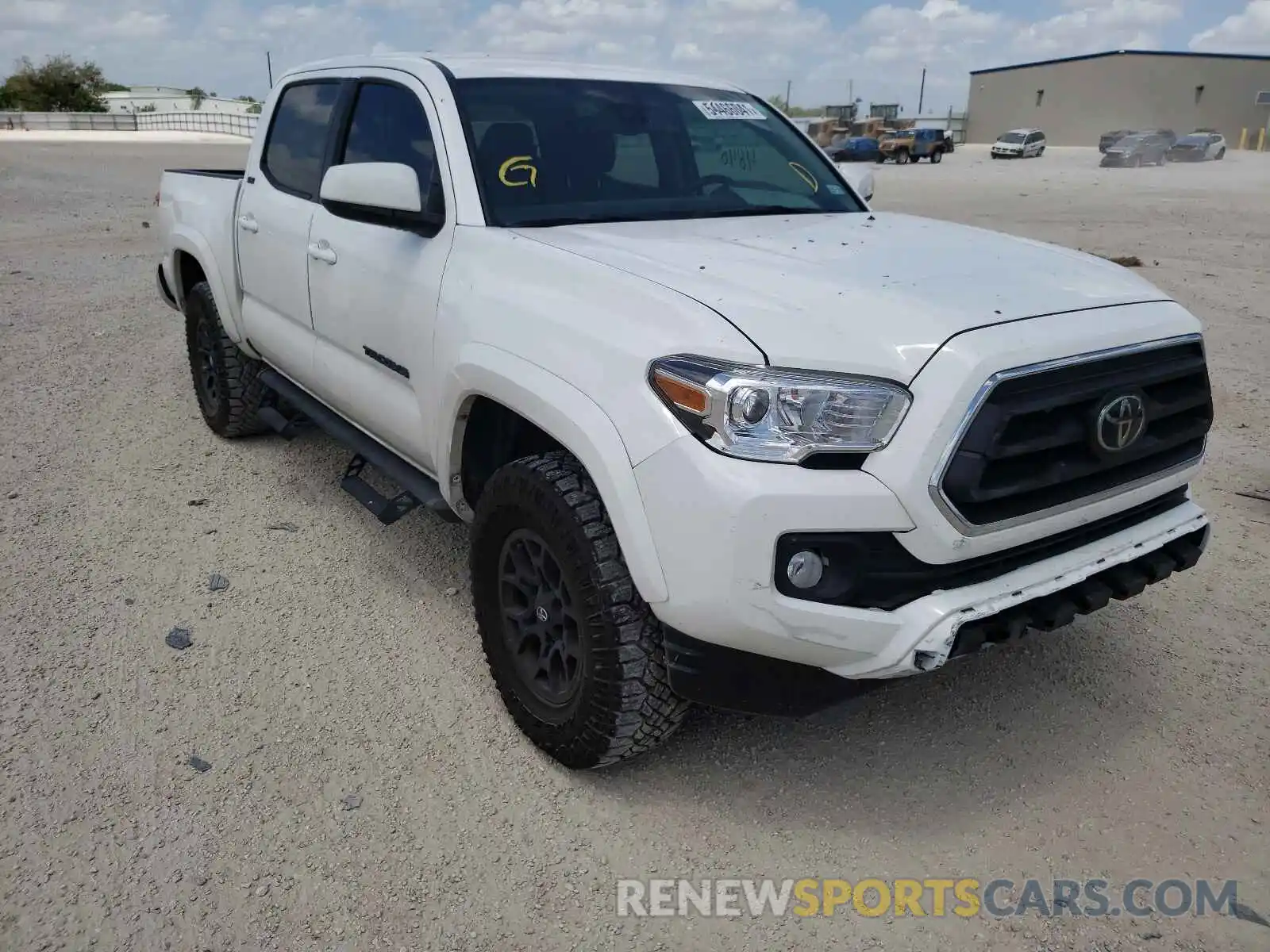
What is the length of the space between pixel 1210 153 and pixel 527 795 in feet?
154

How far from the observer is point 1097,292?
105 inches

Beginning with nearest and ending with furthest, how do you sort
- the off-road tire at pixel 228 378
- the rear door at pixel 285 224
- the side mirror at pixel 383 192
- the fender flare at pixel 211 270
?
1. the side mirror at pixel 383 192
2. the rear door at pixel 285 224
3. the fender flare at pixel 211 270
4. the off-road tire at pixel 228 378

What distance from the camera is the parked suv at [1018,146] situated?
4216 centimetres

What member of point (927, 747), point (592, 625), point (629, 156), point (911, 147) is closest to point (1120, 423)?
point (927, 747)

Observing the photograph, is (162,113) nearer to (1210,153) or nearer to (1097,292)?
(1210,153)

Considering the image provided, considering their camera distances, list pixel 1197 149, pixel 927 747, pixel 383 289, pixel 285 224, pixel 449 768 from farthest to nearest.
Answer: pixel 1197 149 < pixel 285 224 < pixel 383 289 < pixel 927 747 < pixel 449 768

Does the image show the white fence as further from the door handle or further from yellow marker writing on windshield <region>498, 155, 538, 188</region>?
yellow marker writing on windshield <region>498, 155, 538, 188</region>

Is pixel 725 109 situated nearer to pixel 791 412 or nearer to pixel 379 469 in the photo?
pixel 379 469

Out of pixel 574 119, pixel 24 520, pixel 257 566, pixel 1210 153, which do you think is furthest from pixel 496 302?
pixel 1210 153

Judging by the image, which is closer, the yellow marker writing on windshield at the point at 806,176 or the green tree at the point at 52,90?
the yellow marker writing on windshield at the point at 806,176

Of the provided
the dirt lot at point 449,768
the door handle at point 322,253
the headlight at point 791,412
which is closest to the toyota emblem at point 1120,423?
the headlight at point 791,412

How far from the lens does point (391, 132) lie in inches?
146

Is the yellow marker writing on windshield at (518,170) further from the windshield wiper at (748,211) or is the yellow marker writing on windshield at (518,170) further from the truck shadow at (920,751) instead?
the truck shadow at (920,751)

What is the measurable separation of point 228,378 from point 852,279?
148 inches
